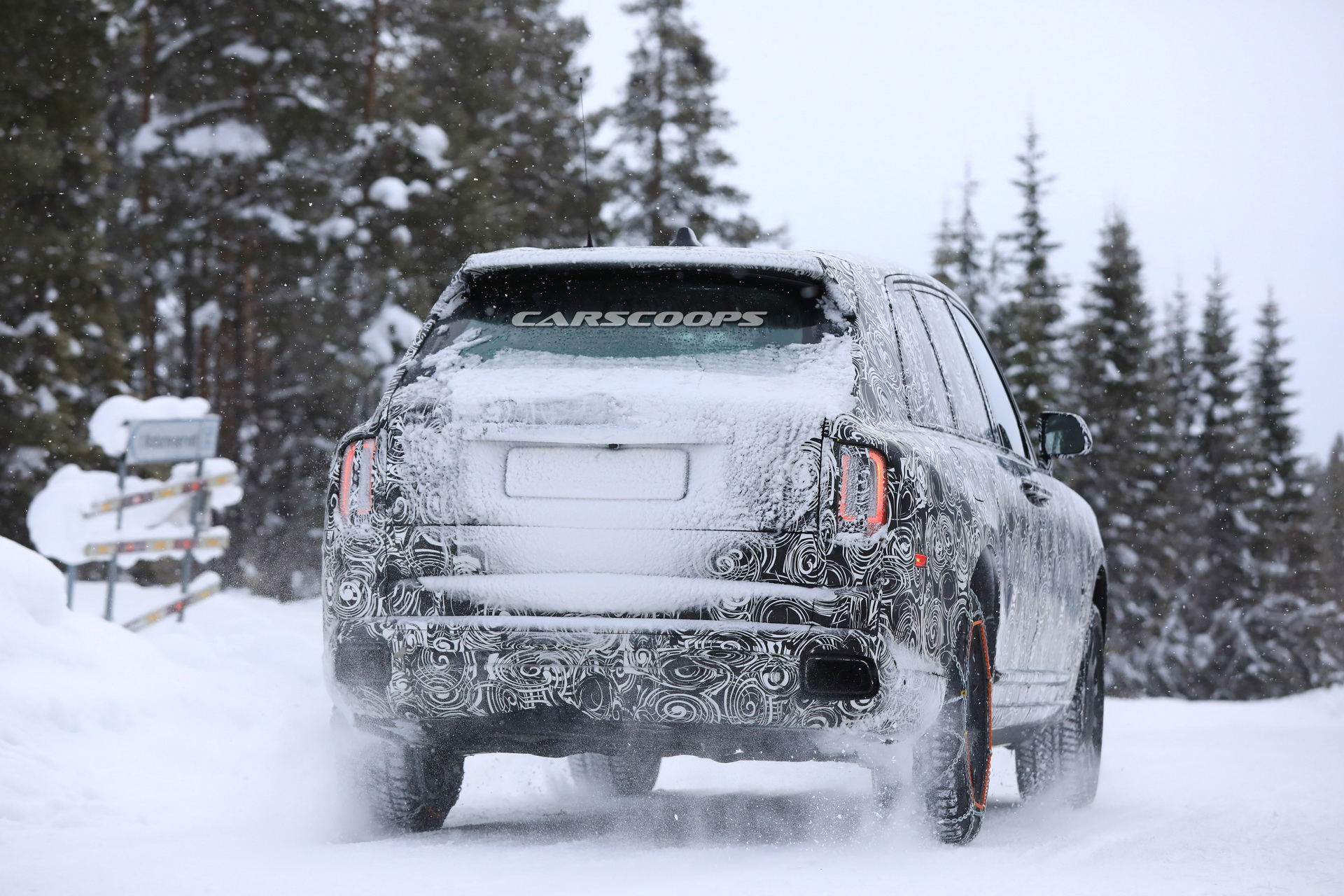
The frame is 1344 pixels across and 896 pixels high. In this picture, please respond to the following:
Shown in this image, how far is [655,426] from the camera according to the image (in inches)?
183

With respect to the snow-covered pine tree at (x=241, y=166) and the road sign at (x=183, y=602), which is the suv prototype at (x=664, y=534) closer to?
the road sign at (x=183, y=602)

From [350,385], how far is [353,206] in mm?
3205

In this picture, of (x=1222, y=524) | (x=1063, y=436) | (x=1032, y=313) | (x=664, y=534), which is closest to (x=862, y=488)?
(x=664, y=534)

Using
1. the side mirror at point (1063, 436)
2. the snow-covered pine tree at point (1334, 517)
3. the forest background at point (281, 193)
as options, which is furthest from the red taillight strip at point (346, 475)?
the snow-covered pine tree at point (1334, 517)

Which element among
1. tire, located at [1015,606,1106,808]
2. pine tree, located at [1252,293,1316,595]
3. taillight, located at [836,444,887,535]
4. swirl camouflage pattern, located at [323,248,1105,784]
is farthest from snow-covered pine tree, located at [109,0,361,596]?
pine tree, located at [1252,293,1316,595]

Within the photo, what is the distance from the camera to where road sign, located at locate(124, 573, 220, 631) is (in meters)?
12.5

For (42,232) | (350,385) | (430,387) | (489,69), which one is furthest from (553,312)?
(489,69)

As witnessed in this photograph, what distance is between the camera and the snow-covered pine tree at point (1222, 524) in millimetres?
58062

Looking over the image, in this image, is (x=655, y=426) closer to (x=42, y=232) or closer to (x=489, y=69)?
(x=42, y=232)

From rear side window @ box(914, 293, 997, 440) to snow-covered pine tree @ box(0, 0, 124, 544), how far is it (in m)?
22.0

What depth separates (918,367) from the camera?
5.55 metres

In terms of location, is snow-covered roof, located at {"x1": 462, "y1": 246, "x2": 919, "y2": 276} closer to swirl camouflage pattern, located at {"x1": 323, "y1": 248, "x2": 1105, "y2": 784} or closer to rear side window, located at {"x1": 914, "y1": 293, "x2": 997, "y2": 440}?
swirl camouflage pattern, located at {"x1": 323, "y1": 248, "x2": 1105, "y2": 784}

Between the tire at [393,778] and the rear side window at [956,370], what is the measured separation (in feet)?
6.90

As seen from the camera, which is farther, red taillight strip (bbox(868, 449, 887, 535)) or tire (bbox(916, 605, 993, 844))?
tire (bbox(916, 605, 993, 844))
